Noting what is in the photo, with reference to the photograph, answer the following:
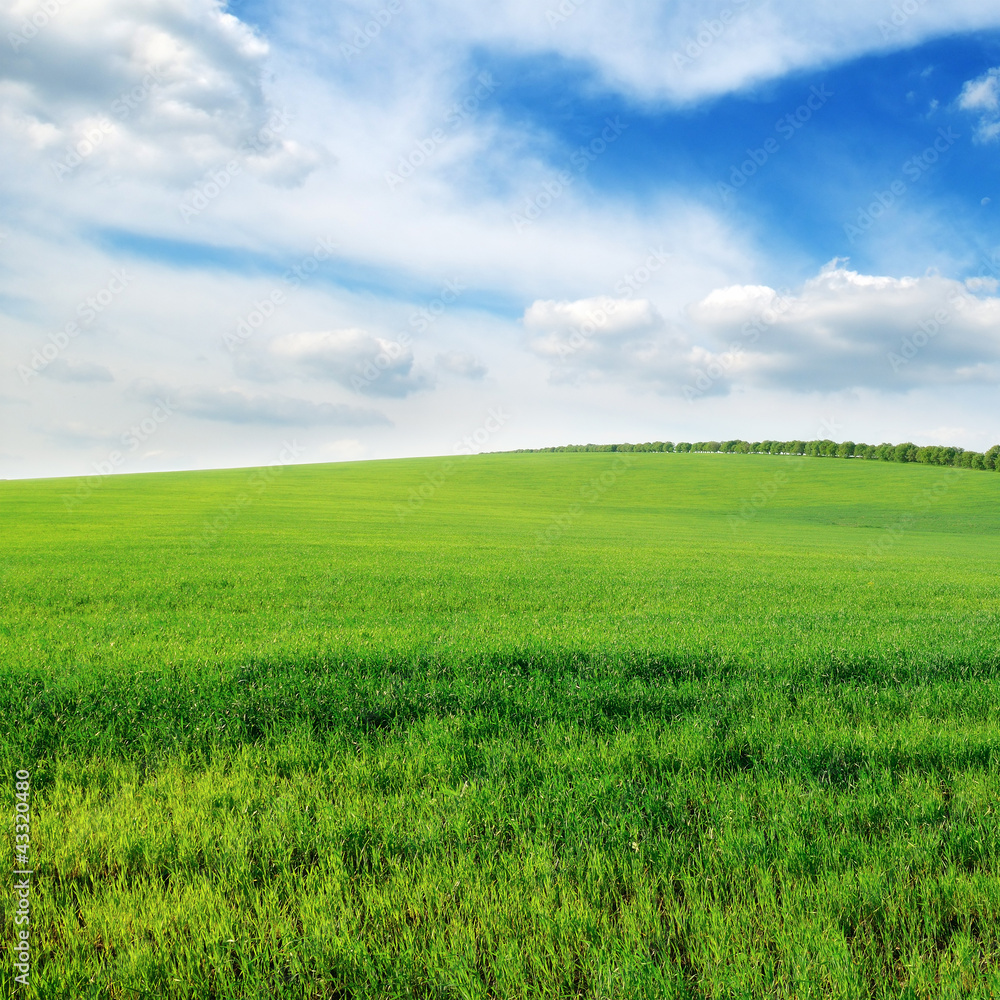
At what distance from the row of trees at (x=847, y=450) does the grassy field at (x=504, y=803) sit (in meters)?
139

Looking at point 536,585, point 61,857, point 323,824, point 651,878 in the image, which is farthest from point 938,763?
point 536,585

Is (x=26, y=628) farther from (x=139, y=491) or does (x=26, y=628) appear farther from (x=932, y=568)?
(x=139, y=491)

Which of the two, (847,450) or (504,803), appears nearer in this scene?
(504,803)

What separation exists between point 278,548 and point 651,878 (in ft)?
85.4

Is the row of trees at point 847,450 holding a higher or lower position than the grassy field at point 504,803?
higher

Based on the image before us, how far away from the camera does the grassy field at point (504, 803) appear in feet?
11.2

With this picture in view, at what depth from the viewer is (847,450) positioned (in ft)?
506

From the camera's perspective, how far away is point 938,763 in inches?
227

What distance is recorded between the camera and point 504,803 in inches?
196

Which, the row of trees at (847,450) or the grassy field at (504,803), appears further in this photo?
the row of trees at (847,450)

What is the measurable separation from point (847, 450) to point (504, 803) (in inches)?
6822

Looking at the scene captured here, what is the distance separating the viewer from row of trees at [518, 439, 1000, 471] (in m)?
123

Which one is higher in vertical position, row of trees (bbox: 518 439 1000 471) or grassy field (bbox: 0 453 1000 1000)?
row of trees (bbox: 518 439 1000 471)

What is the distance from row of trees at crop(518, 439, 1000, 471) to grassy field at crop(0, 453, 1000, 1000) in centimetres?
13874
